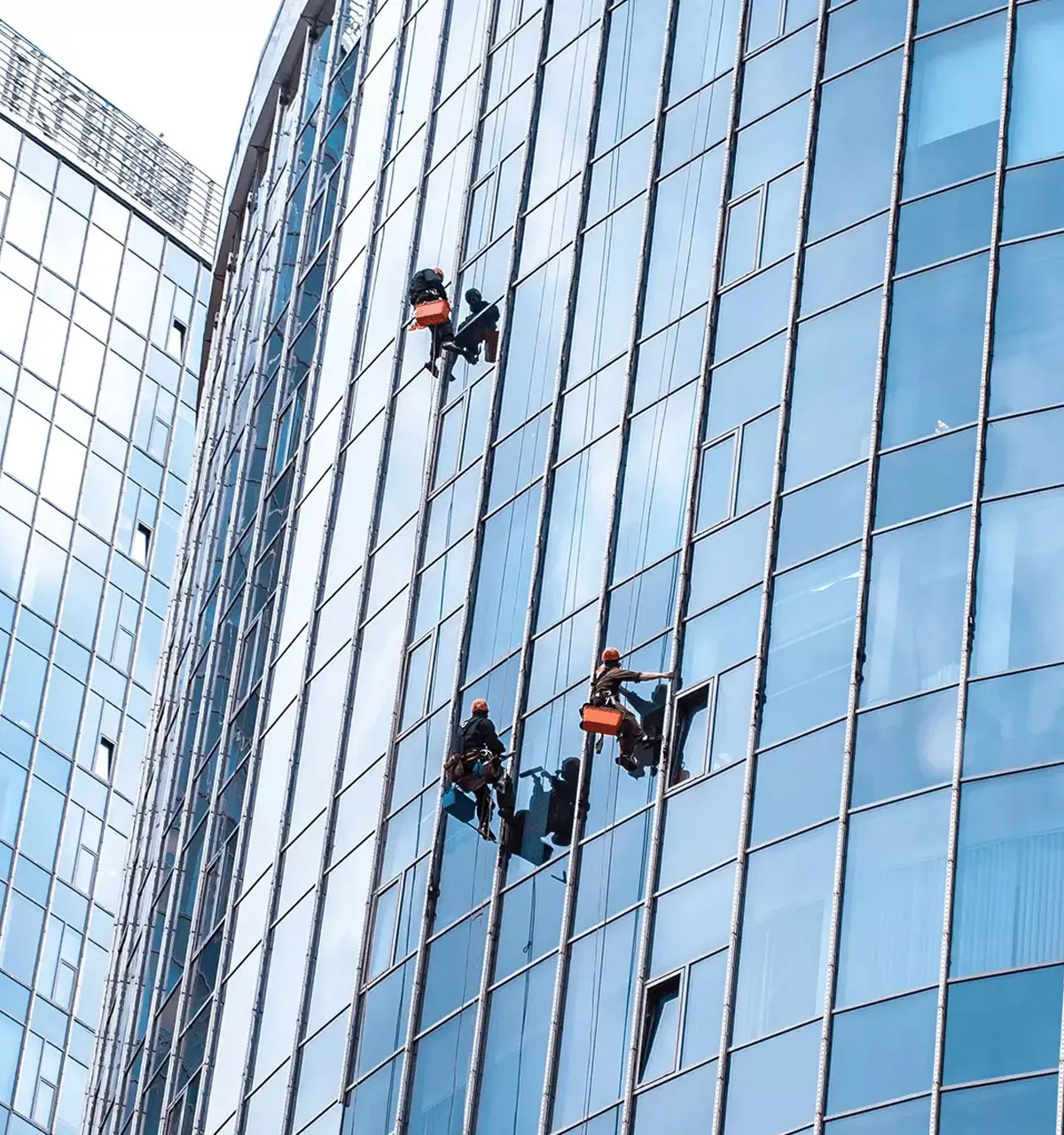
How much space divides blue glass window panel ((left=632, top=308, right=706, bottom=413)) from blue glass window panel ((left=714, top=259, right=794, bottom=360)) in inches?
16.3

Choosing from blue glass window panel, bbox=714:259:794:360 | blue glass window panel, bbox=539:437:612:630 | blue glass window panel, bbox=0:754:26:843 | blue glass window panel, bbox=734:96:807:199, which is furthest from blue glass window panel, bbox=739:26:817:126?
blue glass window panel, bbox=0:754:26:843

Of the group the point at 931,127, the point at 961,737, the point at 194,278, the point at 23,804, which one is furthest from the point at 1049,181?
the point at 194,278

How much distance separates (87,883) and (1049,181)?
48119 millimetres

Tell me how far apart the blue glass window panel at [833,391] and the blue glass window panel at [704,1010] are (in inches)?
239

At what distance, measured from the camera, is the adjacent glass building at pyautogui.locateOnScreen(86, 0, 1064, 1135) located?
30.3 meters

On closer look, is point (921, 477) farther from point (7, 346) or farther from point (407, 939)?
point (7, 346)

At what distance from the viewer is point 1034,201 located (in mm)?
33469

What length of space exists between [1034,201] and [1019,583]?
16.9 ft

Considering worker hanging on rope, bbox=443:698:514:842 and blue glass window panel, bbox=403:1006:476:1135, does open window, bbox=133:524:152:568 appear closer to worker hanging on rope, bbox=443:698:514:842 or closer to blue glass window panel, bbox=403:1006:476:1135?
worker hanging on rope, bbox=443:698:514:842

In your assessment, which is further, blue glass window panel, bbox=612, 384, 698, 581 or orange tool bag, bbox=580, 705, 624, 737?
blue glass window panel, bbox=612, 384, 698, 581

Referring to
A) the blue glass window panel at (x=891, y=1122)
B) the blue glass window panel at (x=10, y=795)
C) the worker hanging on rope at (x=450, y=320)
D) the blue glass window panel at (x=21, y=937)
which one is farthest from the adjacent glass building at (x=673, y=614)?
the blue glass window panel at (x=10, y=795)

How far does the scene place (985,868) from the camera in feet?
96.9

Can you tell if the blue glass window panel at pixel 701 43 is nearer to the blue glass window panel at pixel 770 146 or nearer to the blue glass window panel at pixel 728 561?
the blue glass window panel at pixel 770 146

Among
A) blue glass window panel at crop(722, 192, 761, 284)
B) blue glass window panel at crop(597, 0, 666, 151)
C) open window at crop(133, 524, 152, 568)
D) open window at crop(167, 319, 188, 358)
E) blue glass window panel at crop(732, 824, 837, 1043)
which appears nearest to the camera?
blue glass window panel at crop(732, 824, 837, 1043)
